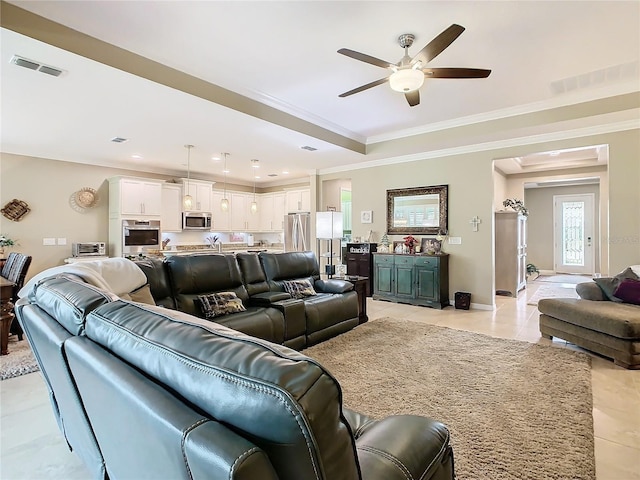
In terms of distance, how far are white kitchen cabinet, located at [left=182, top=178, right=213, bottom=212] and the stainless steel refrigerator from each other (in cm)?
189

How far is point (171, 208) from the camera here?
7.29 m

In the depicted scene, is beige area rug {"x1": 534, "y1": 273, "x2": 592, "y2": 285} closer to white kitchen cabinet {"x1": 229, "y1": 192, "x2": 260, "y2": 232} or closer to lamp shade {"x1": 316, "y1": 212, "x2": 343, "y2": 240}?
lamp shade {"x1": 316, "y1": 212, "x2": 343, "y2": 240}

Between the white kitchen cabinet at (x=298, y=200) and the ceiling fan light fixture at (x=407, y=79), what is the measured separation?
5.42 metres

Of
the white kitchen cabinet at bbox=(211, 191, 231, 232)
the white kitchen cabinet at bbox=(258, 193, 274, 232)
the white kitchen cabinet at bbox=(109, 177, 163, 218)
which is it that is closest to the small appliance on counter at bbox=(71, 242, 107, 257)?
the white kitchen cabinet at bbox=(109, 177, 163, 218)

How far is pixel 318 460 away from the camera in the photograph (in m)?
0.59

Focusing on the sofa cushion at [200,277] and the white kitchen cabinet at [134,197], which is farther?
the white kitchen cabinet at [134,197]

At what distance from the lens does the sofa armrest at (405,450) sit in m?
0.90

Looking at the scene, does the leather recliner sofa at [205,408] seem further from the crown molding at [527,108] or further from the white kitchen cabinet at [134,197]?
the white kitchen cabinet at [134,197]

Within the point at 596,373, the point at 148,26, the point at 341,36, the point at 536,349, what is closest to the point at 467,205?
the point at 536,349

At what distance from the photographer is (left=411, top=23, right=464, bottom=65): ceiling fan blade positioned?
233 cm

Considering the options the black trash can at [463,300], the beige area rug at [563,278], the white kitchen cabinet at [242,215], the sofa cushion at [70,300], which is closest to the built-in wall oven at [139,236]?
the white kitchen cabinet at [242,215]

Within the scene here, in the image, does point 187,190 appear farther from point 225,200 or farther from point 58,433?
point 58,433

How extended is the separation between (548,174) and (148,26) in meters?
8.53

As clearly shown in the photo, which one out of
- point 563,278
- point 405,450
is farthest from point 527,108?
point 563,278
